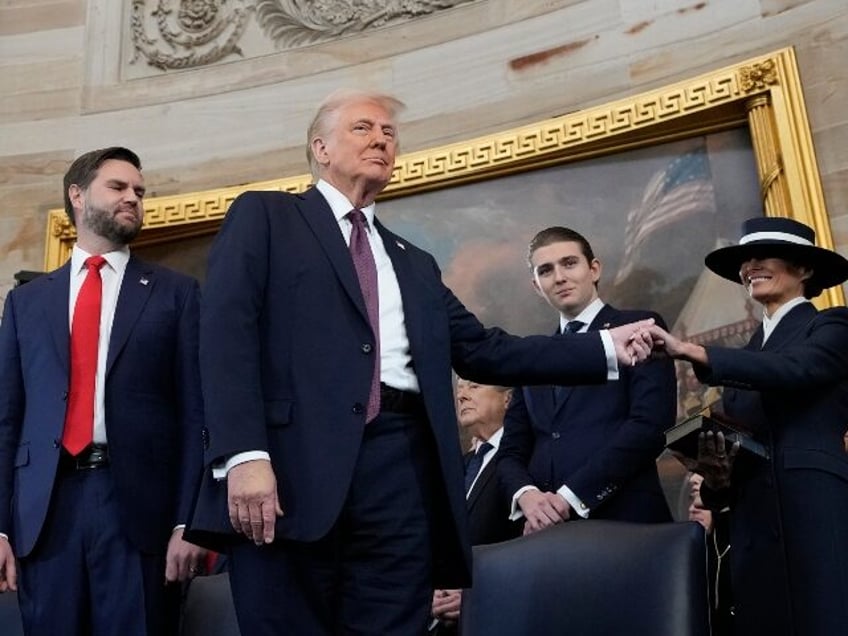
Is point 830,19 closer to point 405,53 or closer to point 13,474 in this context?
point 405,53

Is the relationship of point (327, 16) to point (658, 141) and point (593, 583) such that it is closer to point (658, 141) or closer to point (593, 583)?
point (658, 141)

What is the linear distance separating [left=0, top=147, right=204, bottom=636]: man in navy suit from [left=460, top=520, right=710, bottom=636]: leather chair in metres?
0.77

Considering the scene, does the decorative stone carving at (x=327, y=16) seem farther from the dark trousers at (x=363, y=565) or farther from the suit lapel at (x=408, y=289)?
the dark trousers at (x=363, y=565)

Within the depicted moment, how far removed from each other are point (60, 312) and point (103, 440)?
0.42m

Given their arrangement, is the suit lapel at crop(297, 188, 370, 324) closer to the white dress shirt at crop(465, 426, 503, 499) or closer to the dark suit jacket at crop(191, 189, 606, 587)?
the dark suit jacket at crop(191, 189, 606, 587)

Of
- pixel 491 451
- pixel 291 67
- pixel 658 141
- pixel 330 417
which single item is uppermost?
pixel 291 67

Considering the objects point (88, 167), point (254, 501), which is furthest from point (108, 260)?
point (254, 501)

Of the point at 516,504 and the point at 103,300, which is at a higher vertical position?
the point at 103,300

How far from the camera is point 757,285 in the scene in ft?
11.8

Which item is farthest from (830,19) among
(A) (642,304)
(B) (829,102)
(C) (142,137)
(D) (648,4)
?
(C) (142,137)

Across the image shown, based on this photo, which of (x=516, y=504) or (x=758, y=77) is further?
(x=758, y=77)

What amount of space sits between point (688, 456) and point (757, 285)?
0.63 meters

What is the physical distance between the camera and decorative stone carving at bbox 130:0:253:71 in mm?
6262

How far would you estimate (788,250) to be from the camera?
358 cm
